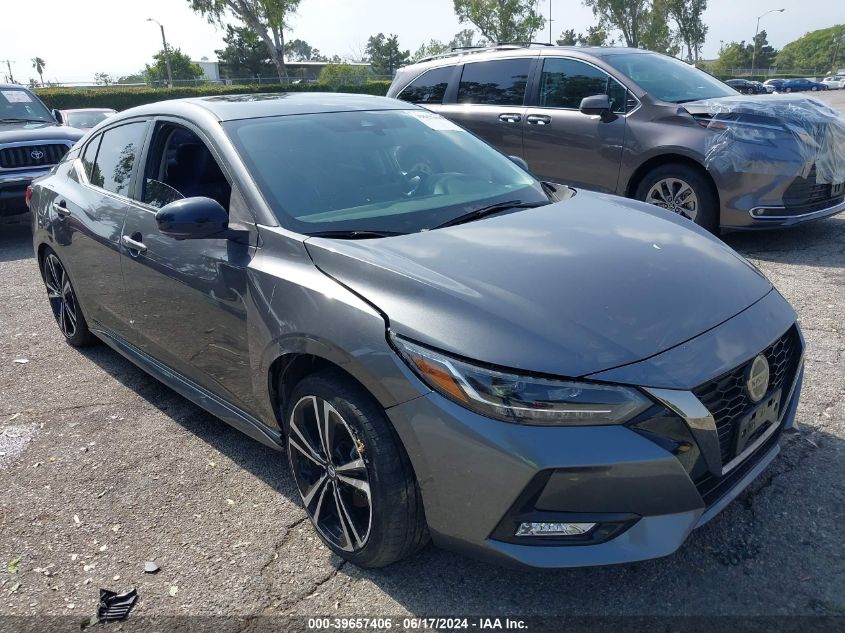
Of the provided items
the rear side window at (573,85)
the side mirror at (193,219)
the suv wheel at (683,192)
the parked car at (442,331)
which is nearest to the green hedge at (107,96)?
the rear side window at (573,85)

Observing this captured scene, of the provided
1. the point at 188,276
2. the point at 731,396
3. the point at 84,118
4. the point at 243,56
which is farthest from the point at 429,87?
the point at 243,56

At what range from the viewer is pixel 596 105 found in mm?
6496

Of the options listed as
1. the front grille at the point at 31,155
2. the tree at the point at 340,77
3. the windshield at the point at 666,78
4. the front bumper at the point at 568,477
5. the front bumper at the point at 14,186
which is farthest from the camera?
the tree at the point at 340,77

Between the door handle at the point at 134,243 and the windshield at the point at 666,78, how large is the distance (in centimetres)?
493

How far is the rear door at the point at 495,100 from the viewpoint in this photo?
7.38m

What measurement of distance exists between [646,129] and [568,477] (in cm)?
518

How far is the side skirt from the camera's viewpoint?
2.97 metres

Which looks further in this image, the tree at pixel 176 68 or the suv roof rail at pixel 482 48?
the tree at pixel 176 68

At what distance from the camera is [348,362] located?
2307 mm

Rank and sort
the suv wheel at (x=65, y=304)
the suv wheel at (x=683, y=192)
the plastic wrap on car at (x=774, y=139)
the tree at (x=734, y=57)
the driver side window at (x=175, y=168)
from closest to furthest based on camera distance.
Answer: the driver side window at (x=175, y=168), the suv wheel at (x=65, y=304), the plastic wrap on car at (x=774, y=139), the suv wheel at (x=683, y=192), the tree at (x=734, y=57)

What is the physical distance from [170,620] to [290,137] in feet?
6.69

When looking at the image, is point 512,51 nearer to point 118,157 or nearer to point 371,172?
point 118,157

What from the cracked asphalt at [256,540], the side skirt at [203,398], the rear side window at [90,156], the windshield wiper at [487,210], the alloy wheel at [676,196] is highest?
the rear side window at [90,156]

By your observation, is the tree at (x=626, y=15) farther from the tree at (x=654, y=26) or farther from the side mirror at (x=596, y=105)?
the side mirror at (x=596, y=105)
